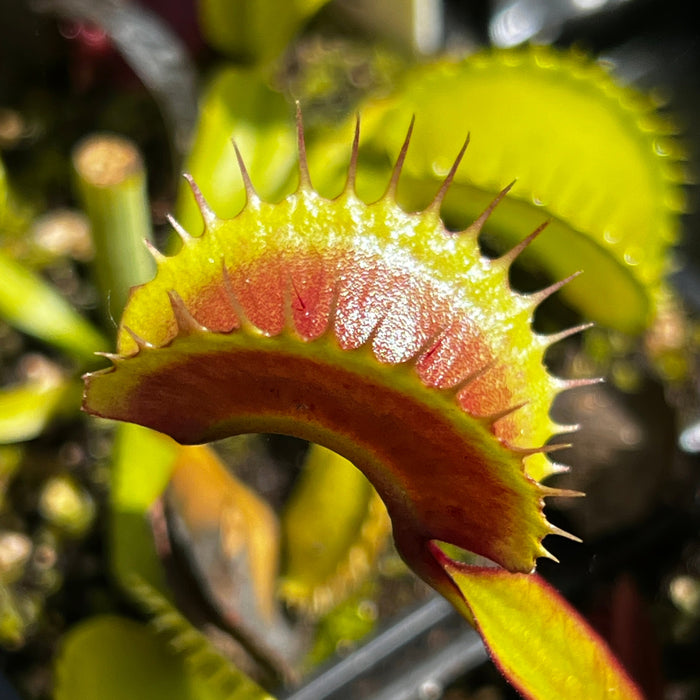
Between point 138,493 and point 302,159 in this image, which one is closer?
point 302,159

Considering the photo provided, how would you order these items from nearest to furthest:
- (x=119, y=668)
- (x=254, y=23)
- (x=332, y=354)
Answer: (x=332, y=354) < (x=119, y=668) < (x=254, y=23)

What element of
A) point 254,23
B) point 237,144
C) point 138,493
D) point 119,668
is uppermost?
point 254,23

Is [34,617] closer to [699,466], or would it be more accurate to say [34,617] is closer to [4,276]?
[4,276]

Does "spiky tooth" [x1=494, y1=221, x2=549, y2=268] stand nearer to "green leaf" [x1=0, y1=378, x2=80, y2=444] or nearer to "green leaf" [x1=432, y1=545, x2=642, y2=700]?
"green leaf" [x1=432, y1=545, x2=642, y2=700]

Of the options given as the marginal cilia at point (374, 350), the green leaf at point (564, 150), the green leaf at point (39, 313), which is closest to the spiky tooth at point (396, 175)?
the marginal cilia at point (374, 350)

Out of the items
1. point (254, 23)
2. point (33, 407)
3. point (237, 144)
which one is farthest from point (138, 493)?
point (254, 23)

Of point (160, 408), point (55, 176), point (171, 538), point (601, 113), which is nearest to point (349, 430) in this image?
point (160, 408)

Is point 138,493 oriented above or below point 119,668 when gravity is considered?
above

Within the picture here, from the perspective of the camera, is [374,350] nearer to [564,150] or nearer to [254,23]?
[564,150]
